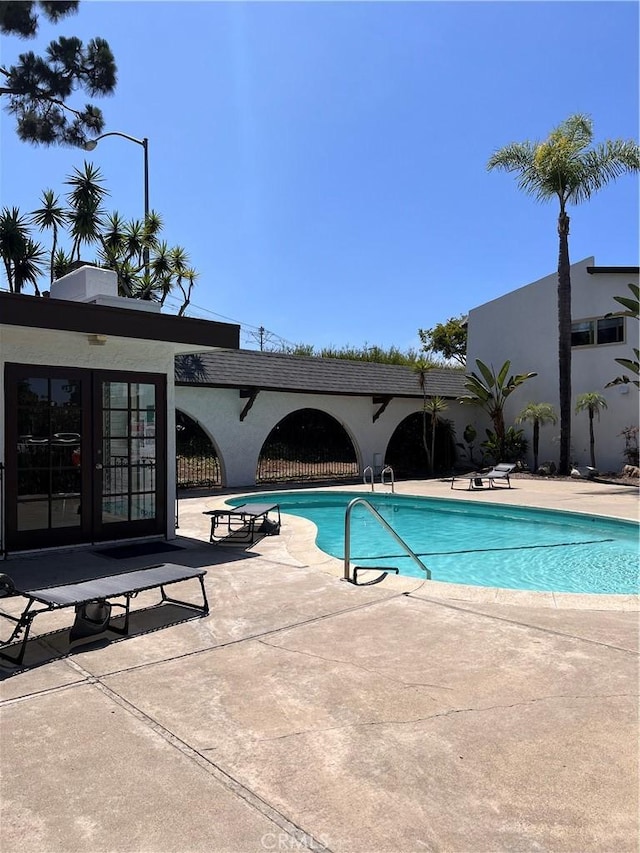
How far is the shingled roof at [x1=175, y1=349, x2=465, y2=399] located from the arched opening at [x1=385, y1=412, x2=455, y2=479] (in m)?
1.60

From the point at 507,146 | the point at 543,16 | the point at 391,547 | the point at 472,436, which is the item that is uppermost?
the point at 507,146

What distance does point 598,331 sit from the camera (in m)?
22.0

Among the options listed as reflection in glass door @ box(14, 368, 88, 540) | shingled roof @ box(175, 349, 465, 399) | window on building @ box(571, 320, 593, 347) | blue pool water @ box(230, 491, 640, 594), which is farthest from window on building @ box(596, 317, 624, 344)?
reflection in glass door @ box(14, 368, 88, 540)

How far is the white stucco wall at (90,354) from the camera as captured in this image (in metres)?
7.34

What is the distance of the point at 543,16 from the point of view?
10383 mm

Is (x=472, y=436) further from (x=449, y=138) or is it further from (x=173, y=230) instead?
(x=173, y=230)

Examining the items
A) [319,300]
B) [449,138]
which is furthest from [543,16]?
[319,300]

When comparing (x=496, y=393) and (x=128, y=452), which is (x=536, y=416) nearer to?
(x=496, y=393)

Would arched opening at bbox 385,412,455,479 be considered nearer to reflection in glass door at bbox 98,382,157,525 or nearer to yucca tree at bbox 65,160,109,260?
yucca tree at bbox 65,160,109,260

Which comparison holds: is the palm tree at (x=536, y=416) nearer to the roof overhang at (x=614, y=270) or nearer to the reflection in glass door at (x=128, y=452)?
the roof overhang at (x=614, y=270)

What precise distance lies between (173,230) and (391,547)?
16145mm

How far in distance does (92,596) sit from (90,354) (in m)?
4.27

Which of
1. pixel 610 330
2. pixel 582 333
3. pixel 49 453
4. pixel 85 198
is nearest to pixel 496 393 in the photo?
pixel 582 333

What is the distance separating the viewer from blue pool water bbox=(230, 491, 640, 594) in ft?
27.6
